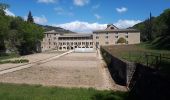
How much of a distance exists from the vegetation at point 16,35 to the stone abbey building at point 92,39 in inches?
1569

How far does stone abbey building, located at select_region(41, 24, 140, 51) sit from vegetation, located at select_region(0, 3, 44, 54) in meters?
39.9

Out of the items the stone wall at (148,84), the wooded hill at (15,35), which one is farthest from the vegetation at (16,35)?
the stone wall at (148,84)

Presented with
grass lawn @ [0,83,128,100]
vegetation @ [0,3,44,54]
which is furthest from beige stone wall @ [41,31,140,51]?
grass lawn @ [0,83,128,100]

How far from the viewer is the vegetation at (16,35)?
6966cm

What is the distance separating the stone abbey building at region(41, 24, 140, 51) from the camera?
14025 centimetres

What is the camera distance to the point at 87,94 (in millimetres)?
17188

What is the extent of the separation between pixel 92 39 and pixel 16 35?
6837 centimetres

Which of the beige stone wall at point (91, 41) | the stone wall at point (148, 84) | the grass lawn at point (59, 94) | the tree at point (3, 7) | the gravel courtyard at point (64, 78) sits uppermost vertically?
the tree at point (3, 7)

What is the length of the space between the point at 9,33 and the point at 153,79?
66.0m

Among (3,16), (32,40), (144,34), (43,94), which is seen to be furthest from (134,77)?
(144,34)

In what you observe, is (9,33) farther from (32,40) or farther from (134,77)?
(134,77)

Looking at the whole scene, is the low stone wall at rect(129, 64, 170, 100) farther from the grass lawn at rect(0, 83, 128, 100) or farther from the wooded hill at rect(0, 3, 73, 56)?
the wooded hill at rect(0, 3, 73, 56)

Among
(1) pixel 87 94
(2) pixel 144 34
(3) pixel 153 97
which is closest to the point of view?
(3) pixel 153 97

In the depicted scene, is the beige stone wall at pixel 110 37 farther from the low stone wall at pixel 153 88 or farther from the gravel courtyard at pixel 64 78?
the low stone wall at pixel 153 88
